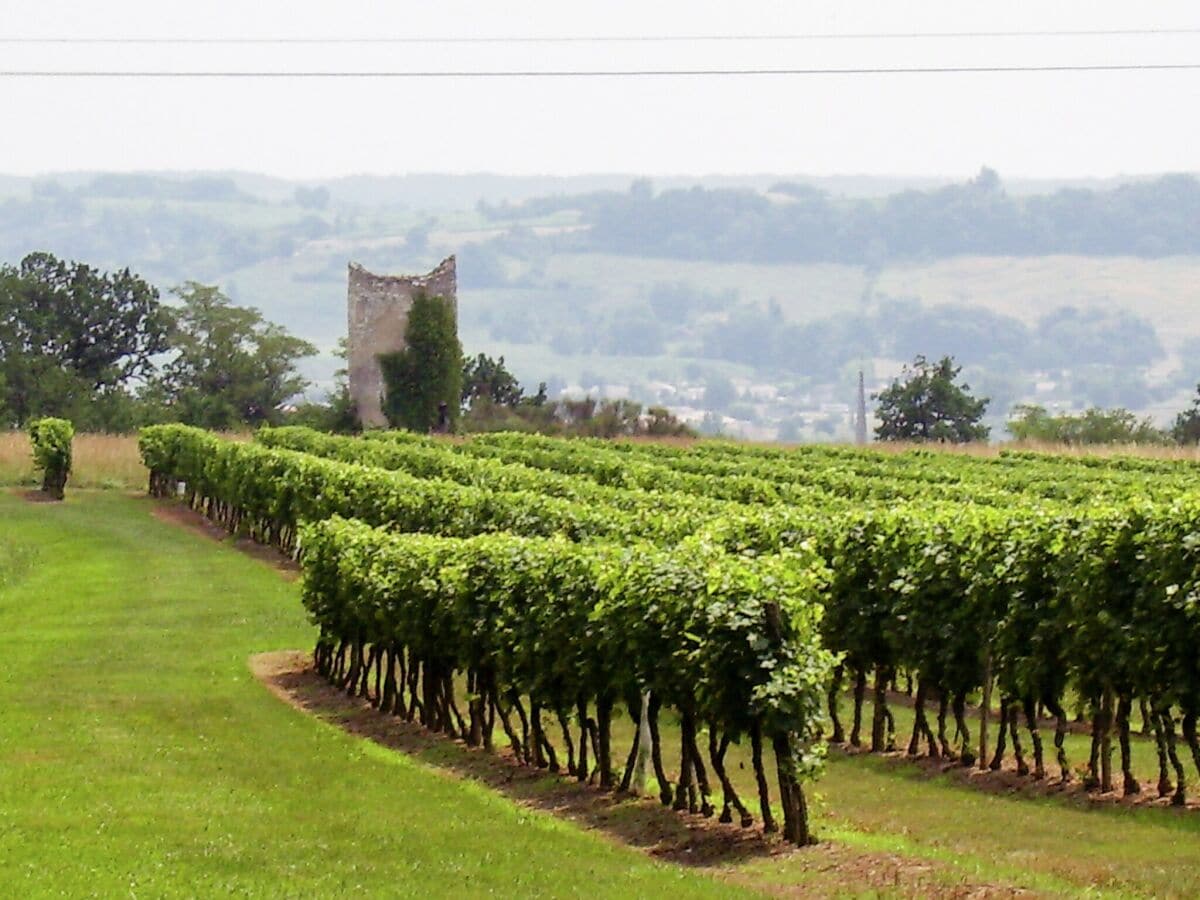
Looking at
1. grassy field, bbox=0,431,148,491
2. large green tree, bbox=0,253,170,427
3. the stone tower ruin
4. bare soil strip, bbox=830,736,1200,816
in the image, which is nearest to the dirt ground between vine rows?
bare soil strip, bbox=830,736,1200,816

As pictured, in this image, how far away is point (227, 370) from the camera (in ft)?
413

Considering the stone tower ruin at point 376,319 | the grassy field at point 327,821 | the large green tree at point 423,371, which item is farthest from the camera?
the stone tower ruin at point 376,319

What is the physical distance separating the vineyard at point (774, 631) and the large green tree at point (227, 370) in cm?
8482

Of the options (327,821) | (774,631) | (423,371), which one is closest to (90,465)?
(423,371)

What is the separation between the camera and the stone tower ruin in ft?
311

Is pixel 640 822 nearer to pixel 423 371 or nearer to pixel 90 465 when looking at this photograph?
pixel 90 465

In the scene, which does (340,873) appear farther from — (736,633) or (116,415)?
(116,415)

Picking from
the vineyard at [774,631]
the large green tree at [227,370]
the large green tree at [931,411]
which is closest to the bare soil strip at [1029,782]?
the vineyard at [774,631]

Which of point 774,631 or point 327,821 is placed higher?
point 774,631

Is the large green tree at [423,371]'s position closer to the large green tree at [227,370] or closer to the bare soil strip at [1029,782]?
the large green tree at [227,370]

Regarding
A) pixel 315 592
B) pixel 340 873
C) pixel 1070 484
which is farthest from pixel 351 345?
pixel 340 873

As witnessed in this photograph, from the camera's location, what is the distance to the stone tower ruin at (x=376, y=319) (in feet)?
311

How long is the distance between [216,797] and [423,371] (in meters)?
74.9

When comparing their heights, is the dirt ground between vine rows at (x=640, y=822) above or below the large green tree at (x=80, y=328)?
below
